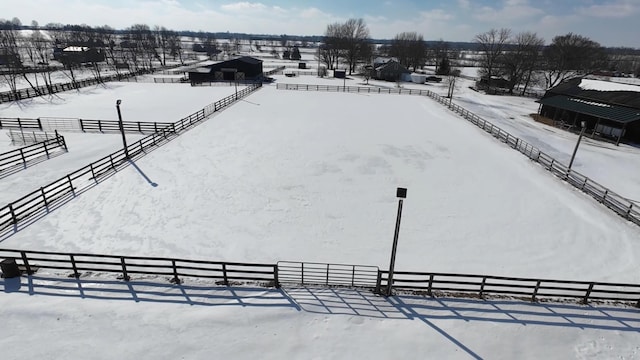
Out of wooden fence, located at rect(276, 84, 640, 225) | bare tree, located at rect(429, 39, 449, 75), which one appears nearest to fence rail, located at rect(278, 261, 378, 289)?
wooden fence, located at rect(276, 84, 640, 225)

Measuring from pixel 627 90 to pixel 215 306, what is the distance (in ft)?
151

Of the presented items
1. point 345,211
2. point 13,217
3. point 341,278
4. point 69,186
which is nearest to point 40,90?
point 69,186

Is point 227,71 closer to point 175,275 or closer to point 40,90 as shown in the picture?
point 40,90

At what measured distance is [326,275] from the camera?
→ 12.5m

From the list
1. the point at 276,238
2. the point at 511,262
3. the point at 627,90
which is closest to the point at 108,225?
the point at 276,238

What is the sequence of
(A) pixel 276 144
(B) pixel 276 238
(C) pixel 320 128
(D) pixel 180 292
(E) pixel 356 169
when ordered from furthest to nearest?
(C) pixel 320 128
(A) pixel 276 144
(E) pixel 356 169
(B) pixel 276 238
(D) pixel 180 292

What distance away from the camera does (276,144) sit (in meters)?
26.4

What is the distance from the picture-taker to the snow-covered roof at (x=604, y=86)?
36.3 meters

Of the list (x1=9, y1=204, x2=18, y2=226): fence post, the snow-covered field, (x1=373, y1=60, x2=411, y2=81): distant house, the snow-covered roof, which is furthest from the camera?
(x1=373, y1=60, x2=411, y2=81): distant house

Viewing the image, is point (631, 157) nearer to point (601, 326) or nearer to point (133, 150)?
point (601, 326)

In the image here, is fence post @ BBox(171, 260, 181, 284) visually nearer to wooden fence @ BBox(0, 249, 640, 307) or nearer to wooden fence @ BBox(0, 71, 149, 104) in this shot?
wooden fence @ BBox(0, 249, 640, 307)

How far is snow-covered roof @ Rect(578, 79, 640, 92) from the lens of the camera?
36.3 meters

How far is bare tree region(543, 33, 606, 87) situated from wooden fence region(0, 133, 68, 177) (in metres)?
70.9

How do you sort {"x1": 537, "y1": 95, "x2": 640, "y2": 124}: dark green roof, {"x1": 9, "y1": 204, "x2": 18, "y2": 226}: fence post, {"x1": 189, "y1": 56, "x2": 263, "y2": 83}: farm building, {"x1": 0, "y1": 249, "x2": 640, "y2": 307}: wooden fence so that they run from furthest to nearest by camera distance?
1. {"x1": 189, "y1": 56, "x2": 263, "y2": 83}: farm building
2. {"x1": 537, "y1": 95, "x2": 640, "y2": 124}: dark green roof
3. {"x1": 9, "y1": 204, "x2": 18, "y2": 226}: fence post
4. {"x1": 0, "y1": 249, "x2": 640, "y2": 307}: wooden fence
